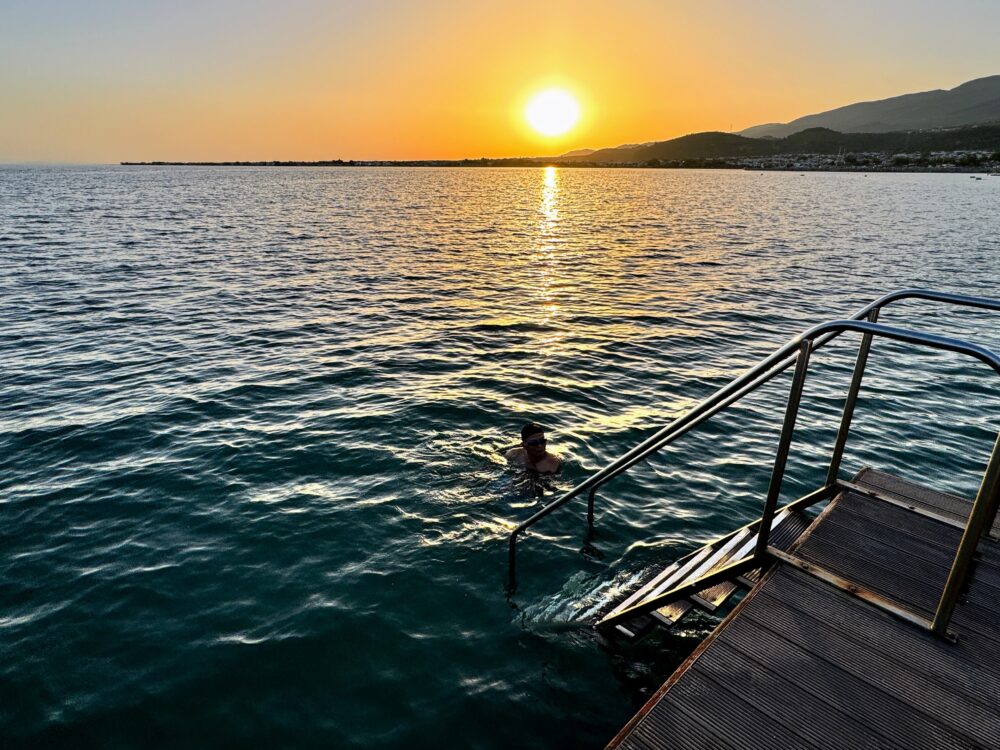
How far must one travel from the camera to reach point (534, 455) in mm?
10281

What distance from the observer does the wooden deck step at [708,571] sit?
5.62m

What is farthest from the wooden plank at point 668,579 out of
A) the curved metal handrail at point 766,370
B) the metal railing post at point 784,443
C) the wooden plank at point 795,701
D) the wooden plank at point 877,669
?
the wooden plank at point 795,701

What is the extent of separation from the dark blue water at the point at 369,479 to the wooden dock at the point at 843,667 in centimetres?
240

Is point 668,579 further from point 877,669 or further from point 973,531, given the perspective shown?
point 973,531

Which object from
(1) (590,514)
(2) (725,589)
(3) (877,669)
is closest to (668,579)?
(2) (725,589)

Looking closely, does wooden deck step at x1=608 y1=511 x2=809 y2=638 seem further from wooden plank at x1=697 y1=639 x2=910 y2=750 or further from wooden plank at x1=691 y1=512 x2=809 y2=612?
wooden plank at x1=697 y1=639 x2=910 y2=750

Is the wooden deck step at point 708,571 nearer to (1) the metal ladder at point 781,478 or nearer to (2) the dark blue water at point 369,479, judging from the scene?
(1) the metal ladder at point 781,478

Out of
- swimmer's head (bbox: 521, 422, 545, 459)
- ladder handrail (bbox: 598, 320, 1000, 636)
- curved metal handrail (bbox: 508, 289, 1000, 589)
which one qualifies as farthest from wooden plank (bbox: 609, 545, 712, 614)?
swimmer's head (bbox: 521, 422, 545, 459)

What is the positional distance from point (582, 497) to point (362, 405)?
6.24 metres

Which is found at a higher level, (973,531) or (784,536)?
(973,531)

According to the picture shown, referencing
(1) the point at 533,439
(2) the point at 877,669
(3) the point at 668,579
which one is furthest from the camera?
(1) the point at 533,439

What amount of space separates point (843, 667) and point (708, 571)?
1.78m

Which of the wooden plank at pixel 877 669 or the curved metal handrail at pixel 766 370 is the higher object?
the curved metal handrail at pixel 766 370

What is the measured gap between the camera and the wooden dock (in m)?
3.51
